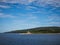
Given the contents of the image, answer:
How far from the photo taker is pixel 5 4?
243cm

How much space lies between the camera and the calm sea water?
7.88 ft

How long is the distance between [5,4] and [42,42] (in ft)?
2.17

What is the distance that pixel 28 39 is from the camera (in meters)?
2.46

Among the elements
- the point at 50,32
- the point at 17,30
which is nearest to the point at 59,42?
the point at 50,32

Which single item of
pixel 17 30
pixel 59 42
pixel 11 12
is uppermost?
pixel 11 12

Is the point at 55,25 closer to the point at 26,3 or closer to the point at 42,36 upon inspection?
the point at 42,36

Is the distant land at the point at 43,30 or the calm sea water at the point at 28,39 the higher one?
the distant land at the point at 43,30

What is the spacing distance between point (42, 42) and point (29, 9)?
17.5 inches

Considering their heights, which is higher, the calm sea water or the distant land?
the distant land

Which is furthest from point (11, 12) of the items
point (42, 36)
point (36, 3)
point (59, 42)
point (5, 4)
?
point (59, 42)

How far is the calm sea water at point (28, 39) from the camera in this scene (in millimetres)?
2400

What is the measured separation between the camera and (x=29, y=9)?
2.44 meters

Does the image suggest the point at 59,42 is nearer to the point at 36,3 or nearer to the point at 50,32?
the point at 50,32

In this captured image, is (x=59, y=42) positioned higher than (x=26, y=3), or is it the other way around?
(x=26, y=3)
